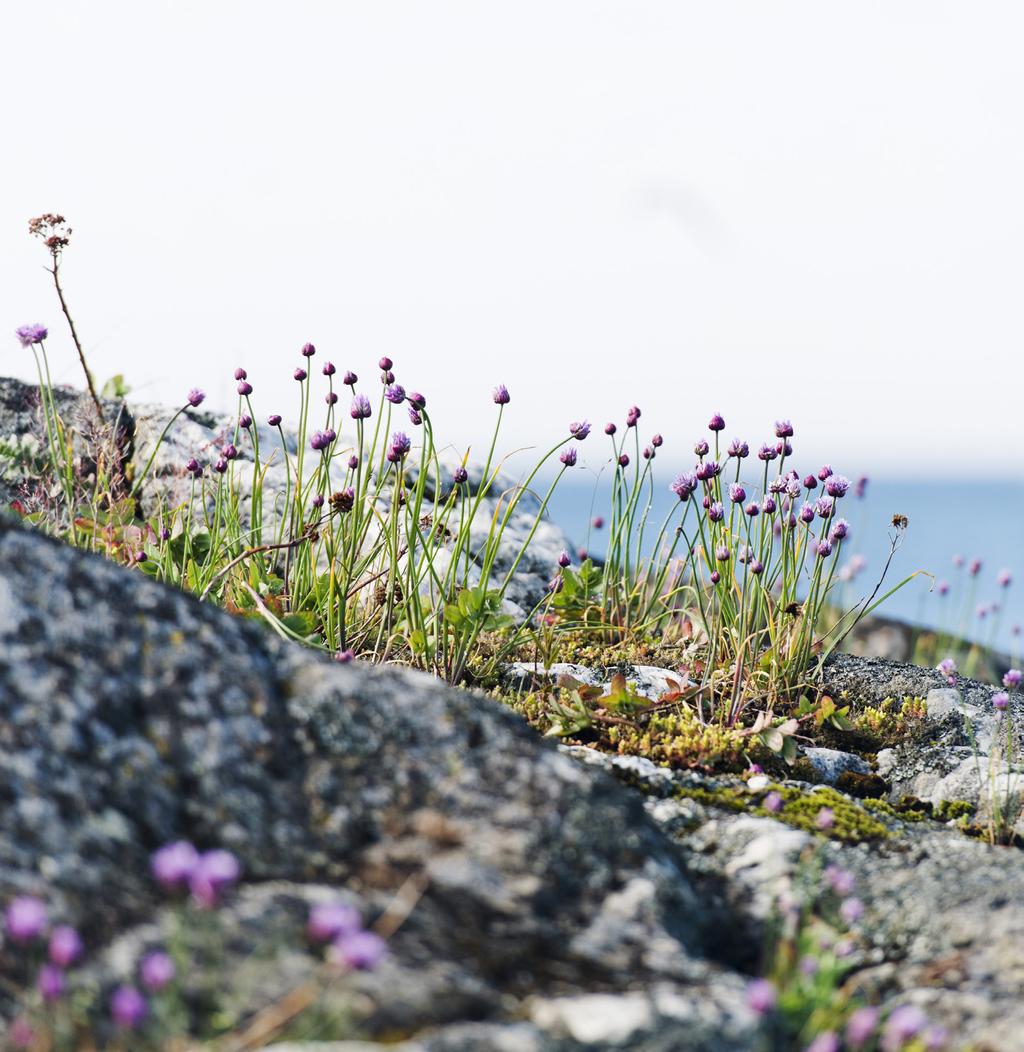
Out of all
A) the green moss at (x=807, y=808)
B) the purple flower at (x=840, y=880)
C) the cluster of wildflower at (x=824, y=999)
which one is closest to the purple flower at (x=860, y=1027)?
the cluster of wildflower at (x=824, y=999)

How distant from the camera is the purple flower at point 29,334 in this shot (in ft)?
17.3

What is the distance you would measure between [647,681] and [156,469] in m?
3.75

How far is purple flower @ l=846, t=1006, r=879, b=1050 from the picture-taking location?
1958 mm

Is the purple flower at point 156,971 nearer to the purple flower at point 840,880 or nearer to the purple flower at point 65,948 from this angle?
the purple flower at point 65,948

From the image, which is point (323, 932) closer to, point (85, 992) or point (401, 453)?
point (85, 992)

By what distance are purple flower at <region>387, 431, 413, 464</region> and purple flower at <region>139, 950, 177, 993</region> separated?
7.96 ft

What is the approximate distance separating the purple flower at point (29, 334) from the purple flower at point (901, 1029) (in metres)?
4.80

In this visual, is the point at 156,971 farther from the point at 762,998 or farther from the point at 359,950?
the point at 762,998

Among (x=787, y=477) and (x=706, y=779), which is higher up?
(x=787, y=477)

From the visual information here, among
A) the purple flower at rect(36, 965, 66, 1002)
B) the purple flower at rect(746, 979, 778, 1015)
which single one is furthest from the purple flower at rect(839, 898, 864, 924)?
the purple flower at rect(36, 965, 66, 1002)

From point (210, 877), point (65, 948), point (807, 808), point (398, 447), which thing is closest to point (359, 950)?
point (210, 877)

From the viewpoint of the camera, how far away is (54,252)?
17.3 ft

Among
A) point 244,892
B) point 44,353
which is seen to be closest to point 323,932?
point 244,892

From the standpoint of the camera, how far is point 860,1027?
196 cm
